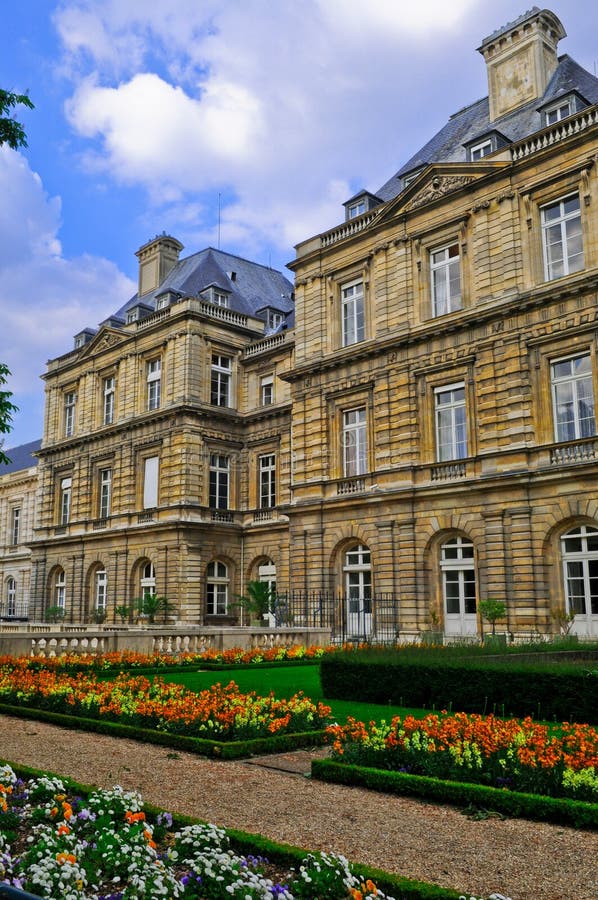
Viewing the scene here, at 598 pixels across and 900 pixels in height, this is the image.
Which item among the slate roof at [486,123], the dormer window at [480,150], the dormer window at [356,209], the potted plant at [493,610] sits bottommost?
the potted plant at [493,610]

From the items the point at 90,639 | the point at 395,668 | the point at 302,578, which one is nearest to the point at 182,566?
the point at 302,578

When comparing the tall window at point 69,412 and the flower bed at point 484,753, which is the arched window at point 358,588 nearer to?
the flower bed at point 484,753

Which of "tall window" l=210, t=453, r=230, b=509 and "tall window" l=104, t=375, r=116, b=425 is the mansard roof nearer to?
"tall window" l=104, t=375, r=116, b=425

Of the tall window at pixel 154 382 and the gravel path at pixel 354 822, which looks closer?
the gravel path at pixel 354 822

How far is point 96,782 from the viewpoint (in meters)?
7.80

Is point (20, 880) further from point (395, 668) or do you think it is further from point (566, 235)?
point (566, 235)

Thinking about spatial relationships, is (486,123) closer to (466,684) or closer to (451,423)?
(451,423)

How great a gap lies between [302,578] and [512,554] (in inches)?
338

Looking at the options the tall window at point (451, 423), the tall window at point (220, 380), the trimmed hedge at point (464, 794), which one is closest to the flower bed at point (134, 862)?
the trimmed hedge at point (464, 794)

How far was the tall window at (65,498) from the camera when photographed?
4316 cm

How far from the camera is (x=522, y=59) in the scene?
90.3 feet

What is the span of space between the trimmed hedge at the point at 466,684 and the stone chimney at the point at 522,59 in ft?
69.5

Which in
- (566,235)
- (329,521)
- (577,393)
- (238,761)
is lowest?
(238,761)

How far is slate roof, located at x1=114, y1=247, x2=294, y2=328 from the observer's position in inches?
1576
